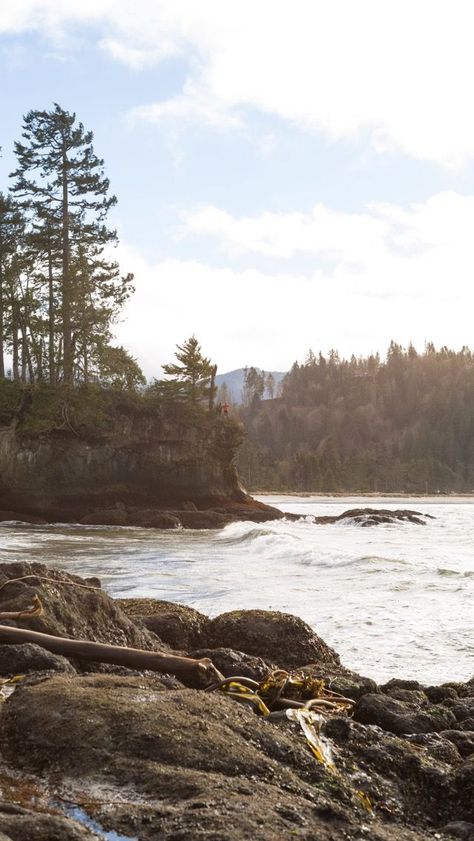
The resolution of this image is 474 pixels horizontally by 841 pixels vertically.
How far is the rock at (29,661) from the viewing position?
512 centimetres

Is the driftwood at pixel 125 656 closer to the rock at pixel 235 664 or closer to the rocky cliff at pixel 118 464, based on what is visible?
the rock at pixel 235 664

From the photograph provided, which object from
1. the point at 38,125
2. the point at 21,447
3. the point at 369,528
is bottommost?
the point at 369,528

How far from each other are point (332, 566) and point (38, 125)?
3481 cm

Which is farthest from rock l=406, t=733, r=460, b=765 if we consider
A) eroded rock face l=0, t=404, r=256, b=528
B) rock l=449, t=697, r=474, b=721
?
eroded rock face l=0, t=404, r=256, b=528

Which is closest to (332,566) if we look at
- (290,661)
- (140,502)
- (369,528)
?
(290,661)

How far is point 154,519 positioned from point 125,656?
95.5ft

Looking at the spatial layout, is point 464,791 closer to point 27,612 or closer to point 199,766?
point 199,766

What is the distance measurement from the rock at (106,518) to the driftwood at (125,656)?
1150 inches

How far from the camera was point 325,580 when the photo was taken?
15.8 m

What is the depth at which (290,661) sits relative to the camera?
764 cm

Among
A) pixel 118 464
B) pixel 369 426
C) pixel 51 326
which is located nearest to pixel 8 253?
pixel 51 326

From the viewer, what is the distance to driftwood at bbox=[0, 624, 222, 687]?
5230 mm

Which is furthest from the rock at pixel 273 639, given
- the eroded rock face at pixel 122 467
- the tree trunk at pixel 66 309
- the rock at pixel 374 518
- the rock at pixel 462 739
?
the tree trunk at pixel 66 309

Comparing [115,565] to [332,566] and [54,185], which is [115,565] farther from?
[54,185]
